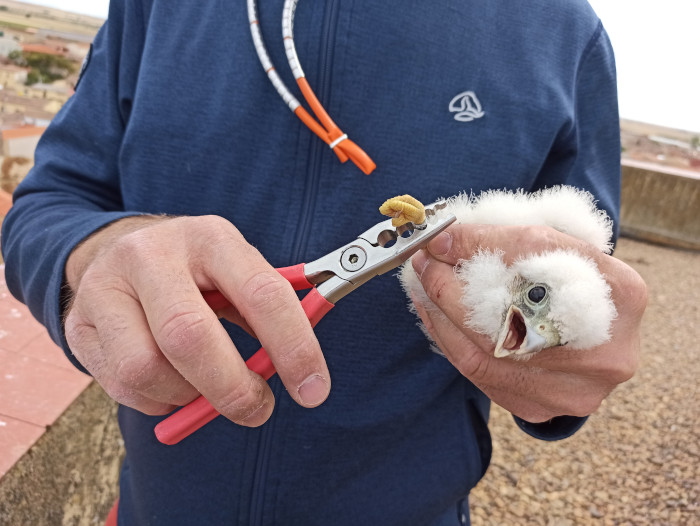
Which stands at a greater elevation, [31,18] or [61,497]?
[31,18]

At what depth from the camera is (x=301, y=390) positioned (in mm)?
686

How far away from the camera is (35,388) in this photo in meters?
1.93

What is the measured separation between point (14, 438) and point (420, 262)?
1.61m

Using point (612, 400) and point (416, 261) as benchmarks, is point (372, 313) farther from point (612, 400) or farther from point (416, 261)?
point (612, 400)

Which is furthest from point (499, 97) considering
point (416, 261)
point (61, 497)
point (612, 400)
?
point (612, 400)

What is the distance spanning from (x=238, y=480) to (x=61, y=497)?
1.27 metres

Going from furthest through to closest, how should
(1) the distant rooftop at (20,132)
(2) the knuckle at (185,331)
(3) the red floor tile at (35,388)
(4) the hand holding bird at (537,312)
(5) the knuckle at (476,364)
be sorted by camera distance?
(1) the distant rooftop at (20,132), (3) the red floor tile at (35,388), (5) the knuckle at (476,364), (4) the hand holding bird at (537,312), (2) the knuckle at (185,331)

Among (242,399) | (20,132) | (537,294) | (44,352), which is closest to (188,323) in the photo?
(242,399)

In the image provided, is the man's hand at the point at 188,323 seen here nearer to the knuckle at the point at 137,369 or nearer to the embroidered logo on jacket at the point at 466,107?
the knuckle at the point at 137,369

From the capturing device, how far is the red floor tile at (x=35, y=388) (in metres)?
1.81

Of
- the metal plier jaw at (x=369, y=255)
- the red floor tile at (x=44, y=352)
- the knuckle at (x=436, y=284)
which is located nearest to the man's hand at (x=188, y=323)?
the metal plier jaw at (x=369, y=255)

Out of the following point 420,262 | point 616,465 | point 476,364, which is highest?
point 420,262

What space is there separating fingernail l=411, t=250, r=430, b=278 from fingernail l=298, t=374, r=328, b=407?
289 mm

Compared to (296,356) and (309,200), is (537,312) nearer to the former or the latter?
(296,356)
